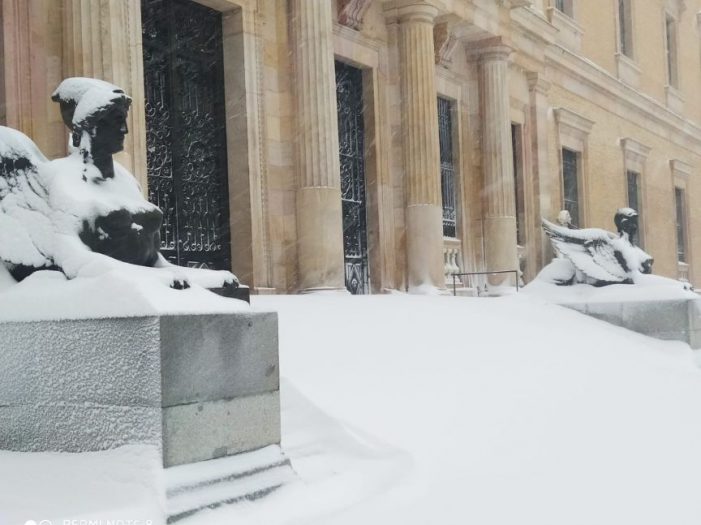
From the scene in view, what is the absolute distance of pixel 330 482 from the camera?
428cm

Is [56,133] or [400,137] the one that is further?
[400,137]

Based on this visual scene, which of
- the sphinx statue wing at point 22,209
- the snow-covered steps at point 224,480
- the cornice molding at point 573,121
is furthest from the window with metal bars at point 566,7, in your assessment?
the snow-covered steps at point 224,480

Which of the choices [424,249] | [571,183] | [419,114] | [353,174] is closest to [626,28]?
[571,183]

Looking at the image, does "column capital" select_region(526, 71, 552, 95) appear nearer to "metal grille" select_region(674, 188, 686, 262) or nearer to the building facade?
the building facade

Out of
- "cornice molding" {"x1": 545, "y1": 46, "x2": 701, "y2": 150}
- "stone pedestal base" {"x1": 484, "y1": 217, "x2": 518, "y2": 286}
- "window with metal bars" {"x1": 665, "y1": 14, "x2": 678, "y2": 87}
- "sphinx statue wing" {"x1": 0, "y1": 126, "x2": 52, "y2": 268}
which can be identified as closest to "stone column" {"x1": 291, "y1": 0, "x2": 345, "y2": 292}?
"stone pedestal base" {"x1": 484, "y1": 217, "x2": 518, "y2": 286}

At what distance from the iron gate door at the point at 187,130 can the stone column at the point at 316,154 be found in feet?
3.63

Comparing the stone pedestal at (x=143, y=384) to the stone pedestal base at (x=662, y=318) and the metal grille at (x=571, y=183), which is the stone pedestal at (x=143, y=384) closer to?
the stone pedestal base at (x=662, y=318)

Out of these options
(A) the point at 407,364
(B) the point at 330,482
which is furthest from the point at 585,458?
(A) the point at 407,364

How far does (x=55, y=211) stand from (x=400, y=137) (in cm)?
1080

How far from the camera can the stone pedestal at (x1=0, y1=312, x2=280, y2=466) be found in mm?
3584

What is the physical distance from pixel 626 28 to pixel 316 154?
1799 cm

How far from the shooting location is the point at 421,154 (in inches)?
547

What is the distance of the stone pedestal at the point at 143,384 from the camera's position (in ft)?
11.8

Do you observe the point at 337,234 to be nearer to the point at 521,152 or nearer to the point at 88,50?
the point at 88,50
